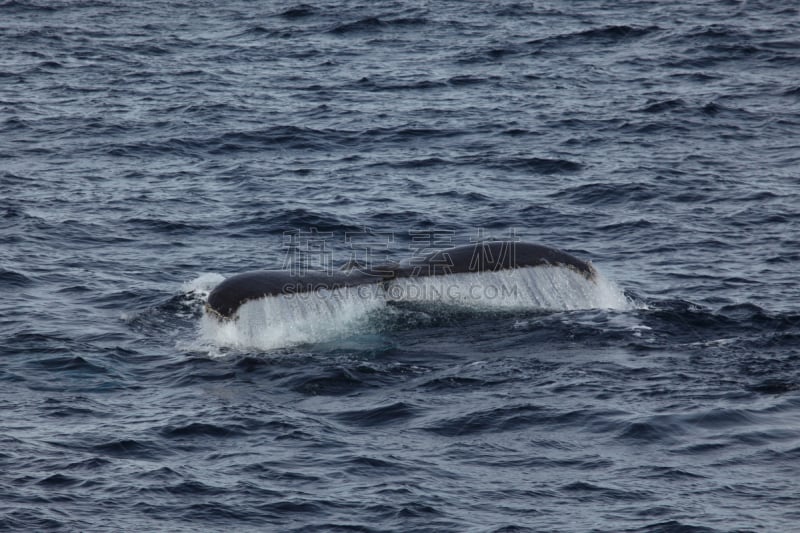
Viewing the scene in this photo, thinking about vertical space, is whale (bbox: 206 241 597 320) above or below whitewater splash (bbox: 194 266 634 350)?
above

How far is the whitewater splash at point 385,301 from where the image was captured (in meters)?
16.8

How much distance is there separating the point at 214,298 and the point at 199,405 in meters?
1.84

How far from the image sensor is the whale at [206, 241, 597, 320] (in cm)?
1655

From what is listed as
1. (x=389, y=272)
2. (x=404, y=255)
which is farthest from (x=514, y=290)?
(x=404, y=255)

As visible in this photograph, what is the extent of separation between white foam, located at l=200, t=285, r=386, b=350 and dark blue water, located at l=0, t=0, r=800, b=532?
0.16 metres

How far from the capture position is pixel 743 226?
2447cm

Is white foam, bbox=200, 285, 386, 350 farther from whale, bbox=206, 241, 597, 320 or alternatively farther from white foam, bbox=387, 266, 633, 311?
white foam, bbox=387, 266, 633, 311

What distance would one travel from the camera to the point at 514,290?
719 inches

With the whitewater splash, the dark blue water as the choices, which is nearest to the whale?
the whitewater splash

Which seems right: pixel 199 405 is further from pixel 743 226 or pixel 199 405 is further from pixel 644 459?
pixel 743 226

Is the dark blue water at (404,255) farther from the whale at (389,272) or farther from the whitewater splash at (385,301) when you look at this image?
the whale at (389,272)

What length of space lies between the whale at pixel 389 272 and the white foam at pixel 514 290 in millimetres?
88

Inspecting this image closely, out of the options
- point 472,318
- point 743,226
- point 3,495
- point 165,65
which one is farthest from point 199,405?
point 165,65

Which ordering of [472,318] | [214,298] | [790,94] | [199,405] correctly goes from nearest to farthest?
[199,405] < [214,298] < [472,318] < [790,94]
